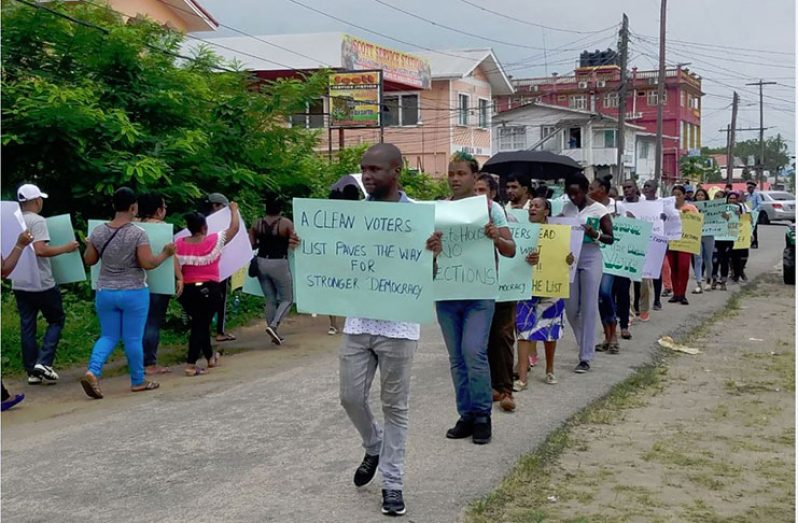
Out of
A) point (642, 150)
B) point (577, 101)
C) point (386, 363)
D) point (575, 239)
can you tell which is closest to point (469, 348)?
point (386, 363)

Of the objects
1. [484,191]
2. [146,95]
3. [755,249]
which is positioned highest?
[146,95]

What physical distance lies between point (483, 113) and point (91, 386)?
122 ft

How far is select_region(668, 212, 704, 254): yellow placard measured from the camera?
1473 centimetres

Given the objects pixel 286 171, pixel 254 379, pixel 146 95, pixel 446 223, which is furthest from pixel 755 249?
pixel 446 223

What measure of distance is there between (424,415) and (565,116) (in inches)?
2127

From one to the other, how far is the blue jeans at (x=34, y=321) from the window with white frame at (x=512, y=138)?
52875 mm

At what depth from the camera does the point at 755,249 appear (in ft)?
91.3

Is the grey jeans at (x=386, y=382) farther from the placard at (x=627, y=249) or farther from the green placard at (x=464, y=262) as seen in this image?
the placard at (x=627, y=249)

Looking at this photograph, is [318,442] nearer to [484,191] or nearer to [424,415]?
[424,415]

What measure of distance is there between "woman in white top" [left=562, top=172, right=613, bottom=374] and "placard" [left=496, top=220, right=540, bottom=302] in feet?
4.50

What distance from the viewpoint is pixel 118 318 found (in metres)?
8.41

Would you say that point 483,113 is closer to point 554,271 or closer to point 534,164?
point 534,164

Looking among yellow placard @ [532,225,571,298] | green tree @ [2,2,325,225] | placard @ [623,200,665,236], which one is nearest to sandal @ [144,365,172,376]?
green tree @ [2,2,325,225]

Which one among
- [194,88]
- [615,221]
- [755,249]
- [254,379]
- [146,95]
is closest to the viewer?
[254,379]
